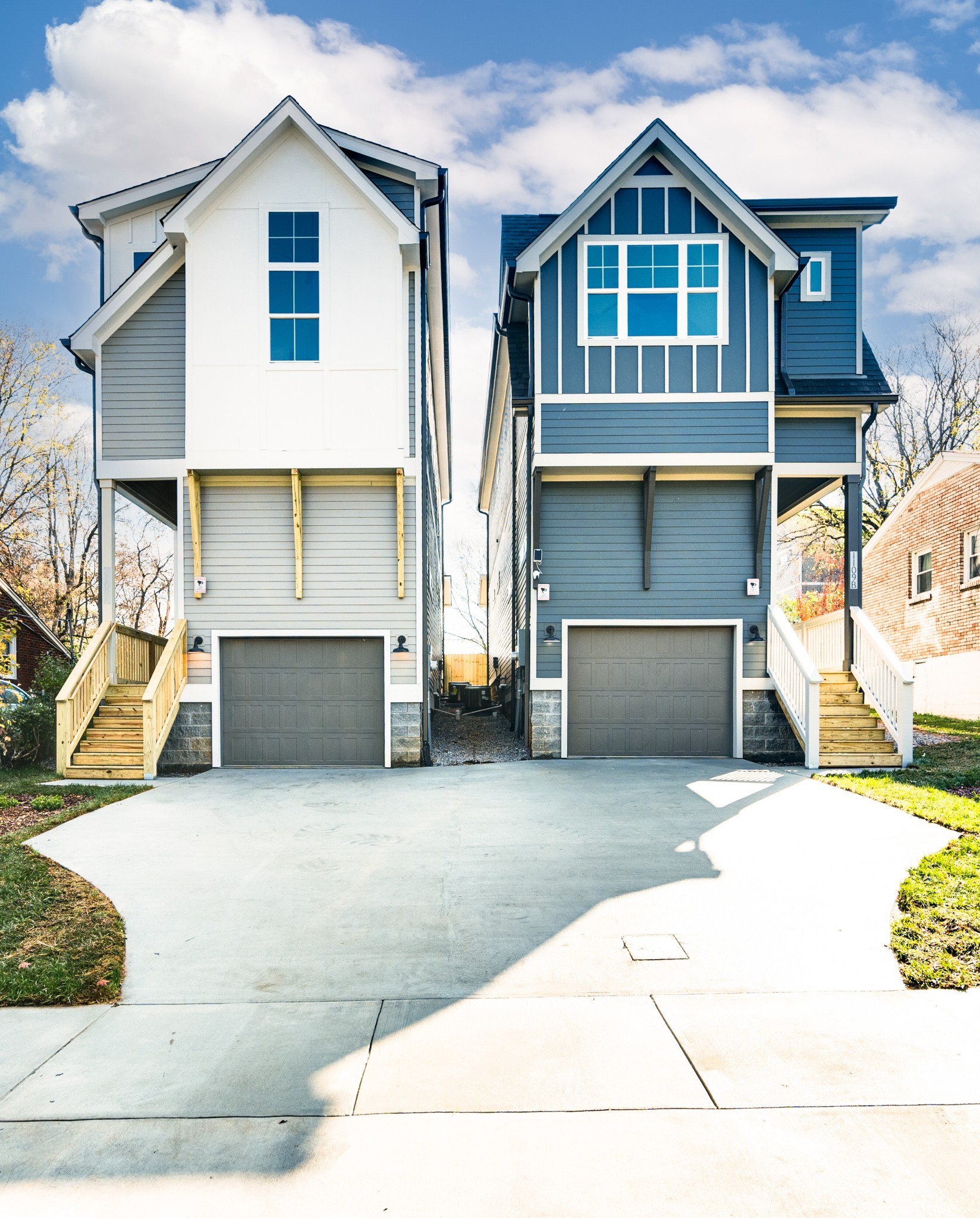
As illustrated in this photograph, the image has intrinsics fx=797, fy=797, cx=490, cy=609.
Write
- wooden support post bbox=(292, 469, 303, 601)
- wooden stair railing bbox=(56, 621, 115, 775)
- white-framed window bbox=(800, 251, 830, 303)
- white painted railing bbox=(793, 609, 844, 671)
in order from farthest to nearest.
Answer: white-framed window bbox=(800, 251, 830, 303), white painted railing bbox=(793, 609, 844, 671), wooden support post bbox=(292, 469, 303, 601), wooden stair railing bbox=(56, 621, 115, 775)

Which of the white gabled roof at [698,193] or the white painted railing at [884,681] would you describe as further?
the white gabled roof at [698,193]

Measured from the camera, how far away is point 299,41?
1322cm

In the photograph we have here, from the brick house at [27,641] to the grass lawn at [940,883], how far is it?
17.9m

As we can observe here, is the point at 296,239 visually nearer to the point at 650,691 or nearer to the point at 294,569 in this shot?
the point at 294,569

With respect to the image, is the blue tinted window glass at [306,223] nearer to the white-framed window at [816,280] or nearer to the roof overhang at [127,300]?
the roof overhang at [127,300]

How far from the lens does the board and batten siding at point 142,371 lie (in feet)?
42.4

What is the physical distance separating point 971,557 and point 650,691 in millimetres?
10296

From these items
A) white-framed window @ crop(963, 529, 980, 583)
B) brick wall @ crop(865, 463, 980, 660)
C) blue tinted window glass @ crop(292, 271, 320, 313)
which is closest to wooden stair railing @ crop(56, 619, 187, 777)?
blue tinted window glass @ crop(292, 271, 320, 313)

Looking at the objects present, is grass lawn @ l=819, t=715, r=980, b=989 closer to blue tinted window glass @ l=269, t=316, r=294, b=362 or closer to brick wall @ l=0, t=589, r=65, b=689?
blue tinted window glass @ l=269, t=316, r=294, b=362

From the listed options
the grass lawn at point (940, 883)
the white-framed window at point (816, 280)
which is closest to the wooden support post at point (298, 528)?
the grass lawn at point (940, 883)

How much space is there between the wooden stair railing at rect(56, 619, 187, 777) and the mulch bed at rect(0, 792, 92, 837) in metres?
1.42

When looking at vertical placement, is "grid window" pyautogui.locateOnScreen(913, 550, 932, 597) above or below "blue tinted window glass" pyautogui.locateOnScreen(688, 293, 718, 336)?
below

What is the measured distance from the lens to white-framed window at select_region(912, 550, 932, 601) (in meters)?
20.3

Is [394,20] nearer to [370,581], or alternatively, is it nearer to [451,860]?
[370,581]
